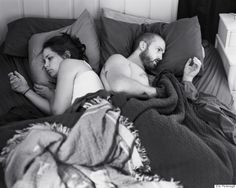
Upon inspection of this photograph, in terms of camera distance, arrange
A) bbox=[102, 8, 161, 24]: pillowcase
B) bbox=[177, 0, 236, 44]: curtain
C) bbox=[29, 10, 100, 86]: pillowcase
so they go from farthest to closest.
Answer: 1. bbox=[177, 0, 236, 44]: curtain
2. bbox=[102, 8, 161, 24]: pillowcase
3. bbox=[29, 10, 100, 86]: pillowcase

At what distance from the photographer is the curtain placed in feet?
7.86

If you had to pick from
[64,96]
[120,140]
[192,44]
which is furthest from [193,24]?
[120,140]

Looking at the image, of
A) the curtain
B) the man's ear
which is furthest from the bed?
the curtain

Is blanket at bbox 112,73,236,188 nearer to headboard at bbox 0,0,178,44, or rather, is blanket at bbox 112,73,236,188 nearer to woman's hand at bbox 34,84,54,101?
woman's hand at bbox 34,84,54,101

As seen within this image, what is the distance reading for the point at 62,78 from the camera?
170 centimetres

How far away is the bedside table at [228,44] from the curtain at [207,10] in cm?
7

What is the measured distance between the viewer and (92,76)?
66.9 inches

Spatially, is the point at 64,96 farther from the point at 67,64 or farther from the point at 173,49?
the point at 173,49

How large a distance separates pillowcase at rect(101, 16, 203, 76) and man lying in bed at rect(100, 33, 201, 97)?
0.05 metres

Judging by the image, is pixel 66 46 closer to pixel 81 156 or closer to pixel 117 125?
pixel 117 125

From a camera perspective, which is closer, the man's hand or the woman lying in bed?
the woman lying in bed

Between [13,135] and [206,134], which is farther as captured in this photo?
[206,134]

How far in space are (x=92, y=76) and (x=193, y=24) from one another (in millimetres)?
774

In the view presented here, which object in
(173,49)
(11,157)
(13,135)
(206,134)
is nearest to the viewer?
(11,157)
